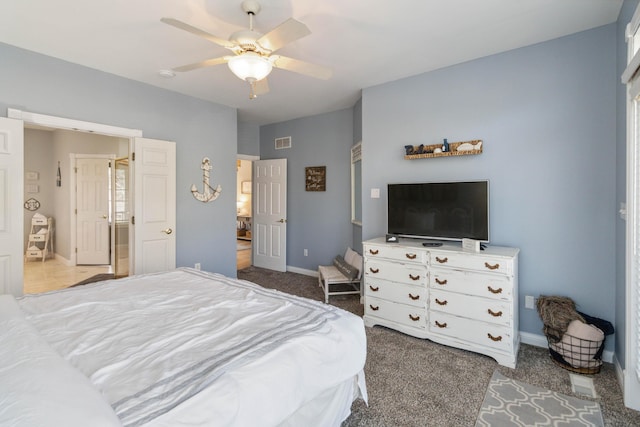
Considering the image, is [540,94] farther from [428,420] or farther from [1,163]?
[1,163]

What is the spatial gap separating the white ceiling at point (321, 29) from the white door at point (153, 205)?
84 centimetres

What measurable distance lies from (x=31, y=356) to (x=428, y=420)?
193 cm

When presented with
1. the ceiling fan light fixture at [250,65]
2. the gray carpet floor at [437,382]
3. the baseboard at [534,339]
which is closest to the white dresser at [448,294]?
the gray carpet floor at [437,382]

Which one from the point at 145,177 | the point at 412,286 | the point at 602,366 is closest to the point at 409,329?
the point at 412,286

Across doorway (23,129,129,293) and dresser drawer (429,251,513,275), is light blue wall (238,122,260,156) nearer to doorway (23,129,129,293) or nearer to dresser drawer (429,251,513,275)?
doorway (23,129,129,293)

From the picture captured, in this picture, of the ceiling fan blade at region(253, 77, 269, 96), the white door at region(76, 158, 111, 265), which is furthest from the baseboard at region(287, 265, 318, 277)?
the white door at region(76, 158, 111, 265)

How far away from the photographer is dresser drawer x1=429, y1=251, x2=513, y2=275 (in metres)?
2.48

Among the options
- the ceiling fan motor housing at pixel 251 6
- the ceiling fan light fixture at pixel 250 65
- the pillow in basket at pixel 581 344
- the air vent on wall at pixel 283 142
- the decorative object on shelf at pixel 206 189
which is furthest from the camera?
the air vent on wall at pixel 283 142

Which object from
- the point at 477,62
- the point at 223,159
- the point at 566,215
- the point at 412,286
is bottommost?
the point at 412,286

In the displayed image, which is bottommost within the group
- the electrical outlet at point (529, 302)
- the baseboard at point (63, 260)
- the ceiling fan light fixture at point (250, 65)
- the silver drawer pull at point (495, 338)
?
the silver drawer pull at point (495, 338)

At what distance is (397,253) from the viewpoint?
9.93 feet

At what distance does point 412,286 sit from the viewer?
116 inches

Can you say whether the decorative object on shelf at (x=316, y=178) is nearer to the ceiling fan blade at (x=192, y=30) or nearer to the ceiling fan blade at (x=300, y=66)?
the ceiling fan blade at (x=300, y=66)

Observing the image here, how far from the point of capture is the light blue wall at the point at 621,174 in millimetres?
2199
